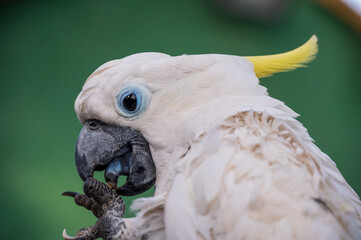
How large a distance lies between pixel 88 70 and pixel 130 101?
6.18 feet

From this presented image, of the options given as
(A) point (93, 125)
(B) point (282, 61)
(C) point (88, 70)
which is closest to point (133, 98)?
(A) point (93, 125)

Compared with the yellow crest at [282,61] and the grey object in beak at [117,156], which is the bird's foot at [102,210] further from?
the yellow crest at [282,61]

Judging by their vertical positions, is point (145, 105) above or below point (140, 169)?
above

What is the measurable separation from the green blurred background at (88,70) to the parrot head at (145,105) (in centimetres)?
153

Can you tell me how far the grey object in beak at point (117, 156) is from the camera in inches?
55.2

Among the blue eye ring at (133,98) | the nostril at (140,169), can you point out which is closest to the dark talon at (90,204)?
the nostril at (140,169)

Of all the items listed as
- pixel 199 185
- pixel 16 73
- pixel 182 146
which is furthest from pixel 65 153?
pixel 199 185

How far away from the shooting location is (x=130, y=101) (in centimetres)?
139

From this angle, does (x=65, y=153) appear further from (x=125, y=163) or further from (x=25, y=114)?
(x=125, y=163)

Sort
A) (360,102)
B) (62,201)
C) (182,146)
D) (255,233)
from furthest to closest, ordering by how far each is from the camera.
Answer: (360,102)
(62,201)
(182,146)
(255,233)

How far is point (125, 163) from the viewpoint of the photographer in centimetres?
145

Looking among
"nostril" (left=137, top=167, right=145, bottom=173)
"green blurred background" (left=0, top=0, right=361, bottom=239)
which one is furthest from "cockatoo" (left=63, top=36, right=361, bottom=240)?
"green blurred background" (left=0, top=0, right=361, bottom=239)

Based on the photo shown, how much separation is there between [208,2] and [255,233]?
2.69 metres

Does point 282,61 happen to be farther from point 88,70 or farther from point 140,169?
point 88,70
